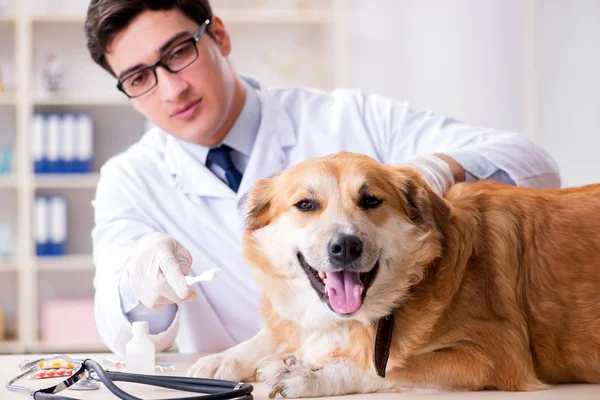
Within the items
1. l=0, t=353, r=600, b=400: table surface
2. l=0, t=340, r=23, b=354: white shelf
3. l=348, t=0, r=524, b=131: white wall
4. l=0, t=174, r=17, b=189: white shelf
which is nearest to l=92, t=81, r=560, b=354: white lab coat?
l=0, t=353, r=600, b=400: table surface

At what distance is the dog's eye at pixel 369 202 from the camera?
149 cm

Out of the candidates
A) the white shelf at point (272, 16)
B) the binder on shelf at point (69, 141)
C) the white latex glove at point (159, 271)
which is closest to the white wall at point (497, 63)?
the white shelf at point (272, 16)

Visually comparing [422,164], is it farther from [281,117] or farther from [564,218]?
[281,117]

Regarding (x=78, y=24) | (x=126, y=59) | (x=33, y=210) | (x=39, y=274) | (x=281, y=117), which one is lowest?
(x=39, y=274)

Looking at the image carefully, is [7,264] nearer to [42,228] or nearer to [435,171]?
[42,228]

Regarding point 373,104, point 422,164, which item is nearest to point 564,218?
point 422,164

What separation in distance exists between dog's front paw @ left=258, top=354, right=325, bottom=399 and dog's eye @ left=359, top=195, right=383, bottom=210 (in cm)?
35

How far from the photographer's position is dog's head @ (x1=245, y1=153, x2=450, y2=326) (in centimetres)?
141

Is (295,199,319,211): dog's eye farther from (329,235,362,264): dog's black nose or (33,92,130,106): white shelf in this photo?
(33,92,130,106): white shelf

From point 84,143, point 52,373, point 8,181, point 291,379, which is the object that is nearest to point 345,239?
point 291,379

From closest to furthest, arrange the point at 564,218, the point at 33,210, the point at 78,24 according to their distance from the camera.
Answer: the point at 564,218 → the point at 33,210 → the point at 78,24

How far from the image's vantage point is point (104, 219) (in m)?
2.16

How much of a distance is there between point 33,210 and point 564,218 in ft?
12.3

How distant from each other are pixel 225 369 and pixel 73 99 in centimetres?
346
